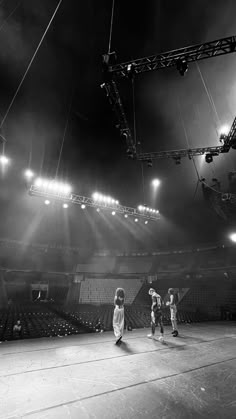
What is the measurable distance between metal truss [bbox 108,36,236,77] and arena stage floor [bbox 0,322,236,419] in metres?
8.84

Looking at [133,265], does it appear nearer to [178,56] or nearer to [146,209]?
[146,209]

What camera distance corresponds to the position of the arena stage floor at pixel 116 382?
2.64 m

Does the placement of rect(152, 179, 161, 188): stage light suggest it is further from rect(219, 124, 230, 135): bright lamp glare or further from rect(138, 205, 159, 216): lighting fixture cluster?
rect(219, 124, 230, 135): bright lamp glare

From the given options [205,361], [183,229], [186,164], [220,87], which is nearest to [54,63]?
[220,87]

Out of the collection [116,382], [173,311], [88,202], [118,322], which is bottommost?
[116,382]

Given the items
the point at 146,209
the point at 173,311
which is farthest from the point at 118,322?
the point at 146,209

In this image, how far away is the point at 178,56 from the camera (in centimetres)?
649

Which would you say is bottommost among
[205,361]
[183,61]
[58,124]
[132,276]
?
[205,361]

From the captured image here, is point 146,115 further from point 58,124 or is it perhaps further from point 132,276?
point 132,276

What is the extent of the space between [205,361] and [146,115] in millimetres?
10732

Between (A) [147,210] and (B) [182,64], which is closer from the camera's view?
(B) [182,64]

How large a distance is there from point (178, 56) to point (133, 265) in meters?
25.5

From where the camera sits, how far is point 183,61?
6562 mm

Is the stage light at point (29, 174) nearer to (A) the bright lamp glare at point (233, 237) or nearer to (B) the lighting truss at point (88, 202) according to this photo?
(B) the lighting truss at point (88, 202)
